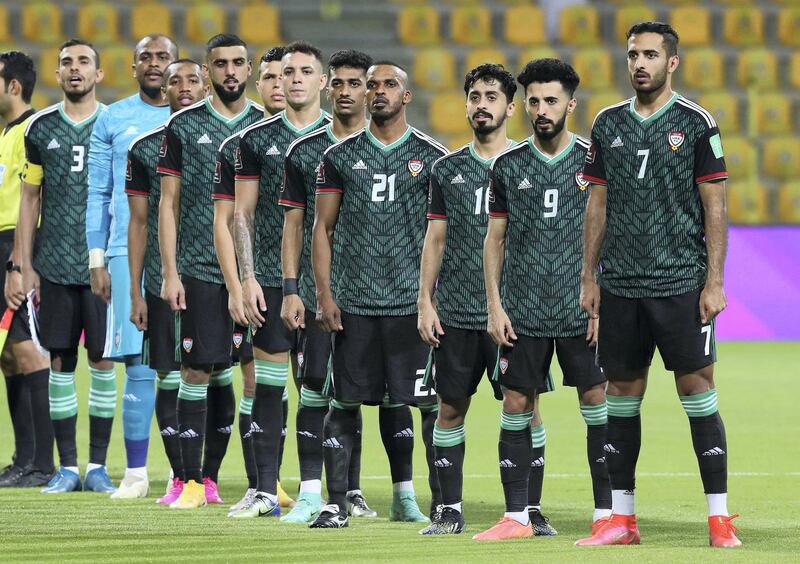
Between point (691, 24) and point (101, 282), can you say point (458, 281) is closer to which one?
→ point (101, 282)

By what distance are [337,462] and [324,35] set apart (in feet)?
45.3

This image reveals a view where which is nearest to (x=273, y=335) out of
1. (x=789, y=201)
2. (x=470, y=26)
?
(x=789, y=201)

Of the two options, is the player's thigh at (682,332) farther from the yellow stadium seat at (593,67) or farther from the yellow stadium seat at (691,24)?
the yellow stadium seat at (691,24)

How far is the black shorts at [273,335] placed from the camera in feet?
23.3

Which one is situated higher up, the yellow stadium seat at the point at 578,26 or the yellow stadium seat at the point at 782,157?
the yellow stadium seat at the point at 578,26

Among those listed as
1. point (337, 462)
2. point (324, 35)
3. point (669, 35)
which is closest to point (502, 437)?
point (337, 462)

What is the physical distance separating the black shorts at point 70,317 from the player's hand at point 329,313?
1.88 m

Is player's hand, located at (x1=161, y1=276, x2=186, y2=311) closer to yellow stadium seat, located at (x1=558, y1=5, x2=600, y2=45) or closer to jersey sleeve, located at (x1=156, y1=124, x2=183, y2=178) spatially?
jersey sleeve, located at (x1=156, y1=124, x2=183, y2=178)

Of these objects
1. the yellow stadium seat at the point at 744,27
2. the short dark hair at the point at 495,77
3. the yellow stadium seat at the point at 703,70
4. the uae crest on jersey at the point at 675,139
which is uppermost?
the yellow stadium seat at the point at 744,27

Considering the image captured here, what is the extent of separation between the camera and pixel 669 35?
6.07 metres

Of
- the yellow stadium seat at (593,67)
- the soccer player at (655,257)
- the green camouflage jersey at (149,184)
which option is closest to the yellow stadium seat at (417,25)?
the yellow stadium seat at (593,67)

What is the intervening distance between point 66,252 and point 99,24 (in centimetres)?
1206

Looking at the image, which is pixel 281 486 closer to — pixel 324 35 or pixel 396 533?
Answer: pixel 396 533

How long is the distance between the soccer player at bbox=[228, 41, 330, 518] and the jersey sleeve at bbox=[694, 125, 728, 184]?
192 cm
